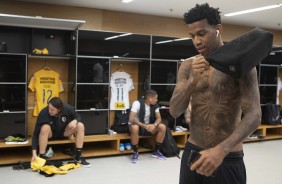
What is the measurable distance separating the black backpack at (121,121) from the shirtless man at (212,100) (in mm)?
3752

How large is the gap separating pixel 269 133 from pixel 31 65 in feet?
17.9

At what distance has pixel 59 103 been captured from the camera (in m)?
4.16

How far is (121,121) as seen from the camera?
531 cm

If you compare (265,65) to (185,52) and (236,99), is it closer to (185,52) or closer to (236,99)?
(185,52)

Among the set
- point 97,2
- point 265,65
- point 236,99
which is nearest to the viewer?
point 236,99

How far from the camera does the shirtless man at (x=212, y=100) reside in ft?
4.04

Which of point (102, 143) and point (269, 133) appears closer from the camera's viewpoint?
point (102, 143)

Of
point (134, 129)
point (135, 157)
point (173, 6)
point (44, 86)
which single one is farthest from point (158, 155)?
point (173, 6)

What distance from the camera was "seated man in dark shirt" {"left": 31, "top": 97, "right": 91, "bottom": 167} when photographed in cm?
415

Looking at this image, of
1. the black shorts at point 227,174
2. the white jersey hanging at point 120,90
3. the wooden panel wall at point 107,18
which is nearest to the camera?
the black shorts at point 227,174

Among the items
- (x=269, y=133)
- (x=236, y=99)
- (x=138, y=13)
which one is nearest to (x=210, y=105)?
(x=236, y=99)

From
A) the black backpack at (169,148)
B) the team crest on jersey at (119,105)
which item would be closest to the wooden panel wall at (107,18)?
the team crest on jersey at (119,105)

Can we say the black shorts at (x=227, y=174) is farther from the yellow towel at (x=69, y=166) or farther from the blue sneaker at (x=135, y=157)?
the blue sneaker at (x=135, y=157)

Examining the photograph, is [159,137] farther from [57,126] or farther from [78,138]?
[57,126]
